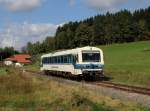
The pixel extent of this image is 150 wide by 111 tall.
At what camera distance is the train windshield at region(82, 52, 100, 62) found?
125 ft

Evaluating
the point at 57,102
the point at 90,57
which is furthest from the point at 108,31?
the point at 57,102

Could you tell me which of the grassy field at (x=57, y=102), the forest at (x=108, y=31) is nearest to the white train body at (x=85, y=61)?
the grassy field at (x=57, y=102)

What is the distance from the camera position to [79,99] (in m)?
17.5

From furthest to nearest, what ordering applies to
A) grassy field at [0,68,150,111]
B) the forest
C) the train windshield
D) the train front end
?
the forest < the train windshield < the train front end < grassy field at [0,68,150,111]

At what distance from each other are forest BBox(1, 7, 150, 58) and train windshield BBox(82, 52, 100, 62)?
104564mm

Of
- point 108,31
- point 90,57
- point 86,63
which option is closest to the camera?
point 86,63

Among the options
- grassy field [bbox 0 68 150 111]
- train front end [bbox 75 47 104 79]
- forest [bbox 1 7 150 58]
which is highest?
forest [bbox 1 7 150 58]

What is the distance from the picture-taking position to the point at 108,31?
152750mm

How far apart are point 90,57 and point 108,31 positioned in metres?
115

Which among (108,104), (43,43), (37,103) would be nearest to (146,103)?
(108,104)

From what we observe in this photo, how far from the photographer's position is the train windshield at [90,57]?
38.2 metres

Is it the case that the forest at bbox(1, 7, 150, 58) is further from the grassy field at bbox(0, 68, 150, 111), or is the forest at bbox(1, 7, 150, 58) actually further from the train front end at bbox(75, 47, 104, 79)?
the grassy field at bbox(0, 68, 150, 111)

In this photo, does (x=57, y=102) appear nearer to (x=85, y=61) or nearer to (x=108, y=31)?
(x=85, y=61)

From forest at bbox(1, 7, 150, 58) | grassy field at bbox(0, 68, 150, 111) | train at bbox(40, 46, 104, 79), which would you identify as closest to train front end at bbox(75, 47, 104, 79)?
train at bbox(40, 46, 104, 79)
